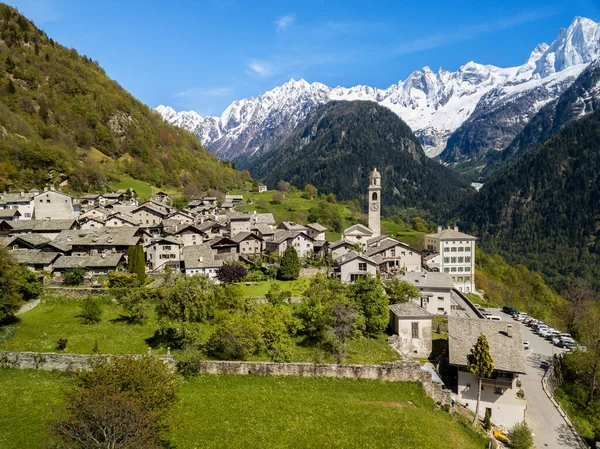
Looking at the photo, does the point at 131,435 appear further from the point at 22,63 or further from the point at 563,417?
the point at 22,63

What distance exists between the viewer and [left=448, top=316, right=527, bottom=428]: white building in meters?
30.3

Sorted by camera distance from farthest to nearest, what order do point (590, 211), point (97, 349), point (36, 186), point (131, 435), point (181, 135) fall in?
1. point (590, 211)
2. point (181, 135)
3. point (36, 186)
4. point (97, 349)
5. point (131, 435)

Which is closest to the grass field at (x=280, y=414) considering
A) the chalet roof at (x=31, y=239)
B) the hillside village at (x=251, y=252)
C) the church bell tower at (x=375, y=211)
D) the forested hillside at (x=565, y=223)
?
the hillside village at (x=251, y=252)

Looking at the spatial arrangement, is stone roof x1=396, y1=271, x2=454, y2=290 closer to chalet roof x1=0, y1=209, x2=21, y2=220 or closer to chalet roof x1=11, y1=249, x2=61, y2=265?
chalet roof x1=11, y1=249, x2=61, y2=265

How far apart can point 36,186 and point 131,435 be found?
87.3 m

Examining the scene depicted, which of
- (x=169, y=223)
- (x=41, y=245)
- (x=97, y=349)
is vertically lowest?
(x=97, y=349)

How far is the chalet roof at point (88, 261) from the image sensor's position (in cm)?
4618

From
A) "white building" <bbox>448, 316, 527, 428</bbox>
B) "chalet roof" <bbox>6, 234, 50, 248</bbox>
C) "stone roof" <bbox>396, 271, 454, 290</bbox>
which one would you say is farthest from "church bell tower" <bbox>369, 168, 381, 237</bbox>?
"chalet roof" <bbox>6, 234, 50, 248</bbox>

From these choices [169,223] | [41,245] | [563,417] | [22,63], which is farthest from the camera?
[22,63]

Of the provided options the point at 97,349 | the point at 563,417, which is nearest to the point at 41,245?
the point at 97,349

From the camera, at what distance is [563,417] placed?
102 ft

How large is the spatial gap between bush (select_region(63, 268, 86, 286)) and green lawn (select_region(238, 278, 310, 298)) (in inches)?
708

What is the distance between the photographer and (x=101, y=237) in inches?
2103

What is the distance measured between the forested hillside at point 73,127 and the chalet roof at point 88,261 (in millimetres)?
47385
